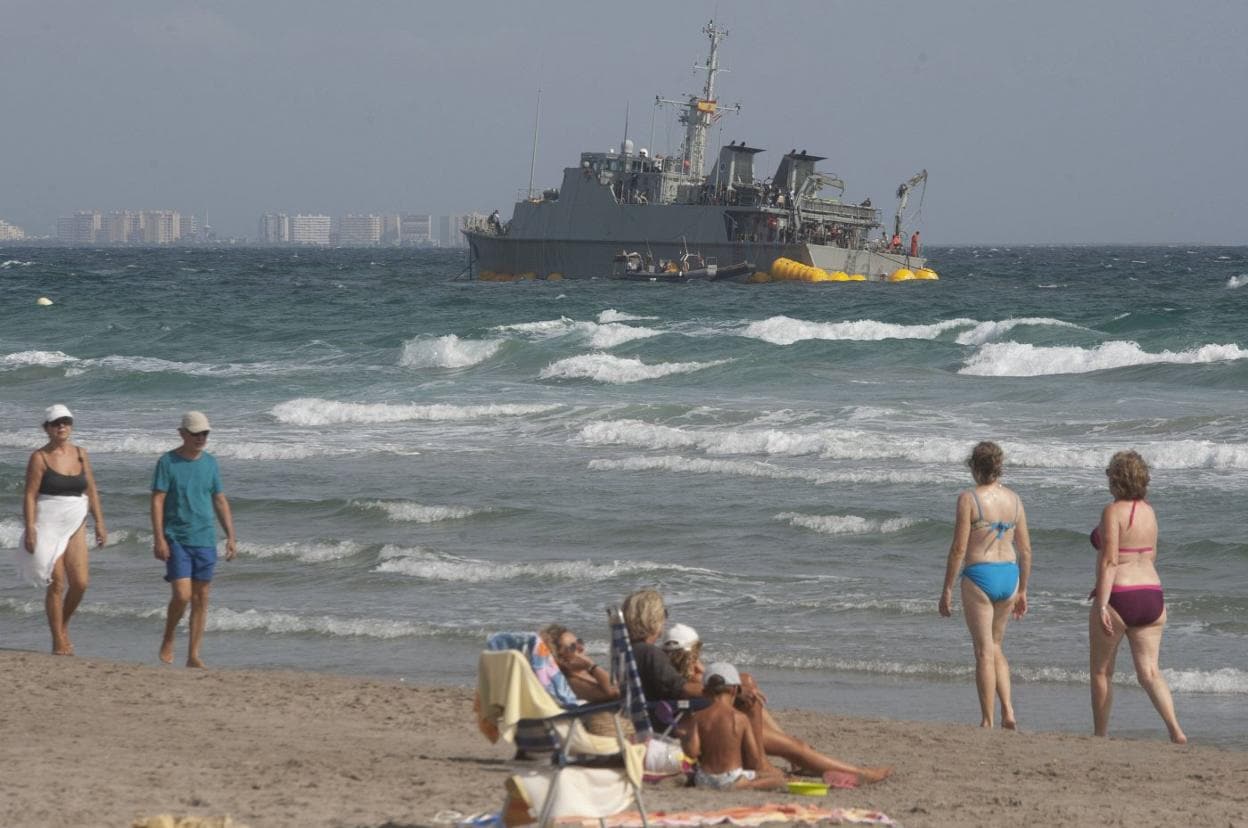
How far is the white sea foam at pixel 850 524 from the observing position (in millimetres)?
13203

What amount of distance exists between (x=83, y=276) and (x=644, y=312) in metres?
42.9

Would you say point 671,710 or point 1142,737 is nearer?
point 671,710

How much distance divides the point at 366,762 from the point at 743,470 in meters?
10.6

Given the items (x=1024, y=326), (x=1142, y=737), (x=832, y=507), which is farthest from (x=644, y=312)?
(x=1142, y=737)

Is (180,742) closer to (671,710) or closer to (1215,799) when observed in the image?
(671,710)

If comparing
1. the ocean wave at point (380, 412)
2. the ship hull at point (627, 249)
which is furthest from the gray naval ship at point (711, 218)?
the ocean wave at point (380, 412)

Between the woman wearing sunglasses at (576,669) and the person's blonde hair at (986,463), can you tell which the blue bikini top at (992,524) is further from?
the woman wearing sunglasses at (576,669)

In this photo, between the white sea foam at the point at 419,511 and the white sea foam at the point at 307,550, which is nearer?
the white sea foam at the point at 307,550

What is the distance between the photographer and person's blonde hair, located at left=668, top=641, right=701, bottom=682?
605cm

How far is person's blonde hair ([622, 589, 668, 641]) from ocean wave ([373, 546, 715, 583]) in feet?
18.3

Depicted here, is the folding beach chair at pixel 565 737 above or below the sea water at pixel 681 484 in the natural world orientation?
above

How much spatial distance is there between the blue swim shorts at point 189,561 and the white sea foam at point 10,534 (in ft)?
17.9

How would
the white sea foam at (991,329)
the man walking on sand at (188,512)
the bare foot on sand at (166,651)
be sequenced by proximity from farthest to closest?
1. the white sea foam at (991,329)
2. the bare foot on sand at (166,651)
3. the man walking on sand at (188,512)

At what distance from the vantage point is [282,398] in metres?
26.3
